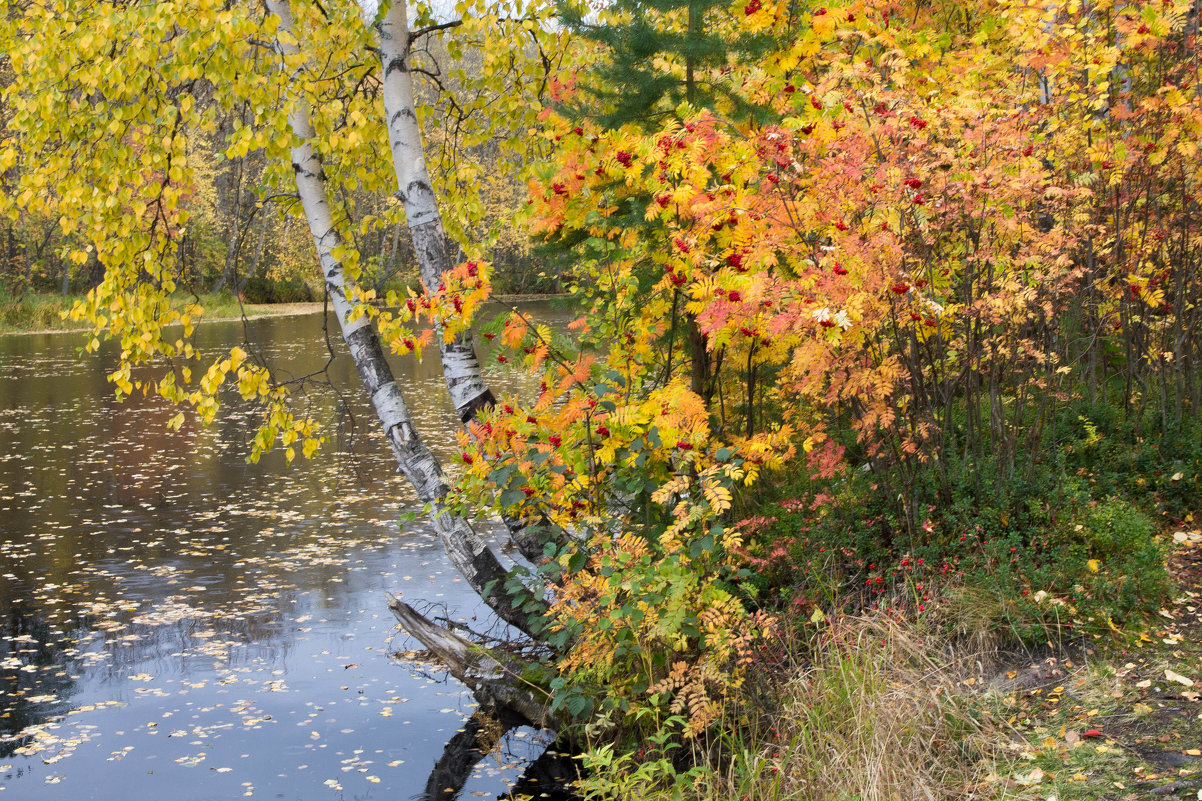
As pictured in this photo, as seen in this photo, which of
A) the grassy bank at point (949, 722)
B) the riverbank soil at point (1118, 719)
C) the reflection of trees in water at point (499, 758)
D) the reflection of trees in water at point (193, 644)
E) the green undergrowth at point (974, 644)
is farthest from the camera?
the reflection of trees in water at point (193, 644)

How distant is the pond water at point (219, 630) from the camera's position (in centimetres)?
506

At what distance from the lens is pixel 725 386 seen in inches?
267

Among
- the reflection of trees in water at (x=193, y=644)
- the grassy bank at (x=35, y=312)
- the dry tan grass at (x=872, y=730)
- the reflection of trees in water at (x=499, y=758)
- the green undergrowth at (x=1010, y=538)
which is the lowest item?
the reflection of trees in water at (x=499, y=758)

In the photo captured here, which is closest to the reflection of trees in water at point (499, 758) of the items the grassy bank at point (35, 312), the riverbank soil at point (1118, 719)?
the riverbank soil at point (1118, 719)

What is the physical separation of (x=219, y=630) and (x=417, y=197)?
3.35 metres

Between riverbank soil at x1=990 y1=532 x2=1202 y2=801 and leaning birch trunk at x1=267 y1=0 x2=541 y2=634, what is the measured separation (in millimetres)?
2661

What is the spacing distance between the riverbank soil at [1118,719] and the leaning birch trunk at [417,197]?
2571mm

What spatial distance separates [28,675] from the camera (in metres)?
6.01

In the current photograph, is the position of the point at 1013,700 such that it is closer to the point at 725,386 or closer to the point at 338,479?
the point at 725,386

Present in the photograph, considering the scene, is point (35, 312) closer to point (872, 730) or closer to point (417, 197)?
point (417, 197)

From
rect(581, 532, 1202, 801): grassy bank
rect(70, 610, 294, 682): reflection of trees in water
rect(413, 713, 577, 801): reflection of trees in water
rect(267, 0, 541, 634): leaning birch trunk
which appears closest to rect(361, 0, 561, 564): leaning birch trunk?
rect(267, 0, 541, 634): leaning birch trunk

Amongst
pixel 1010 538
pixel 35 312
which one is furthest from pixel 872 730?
pixel 35 312

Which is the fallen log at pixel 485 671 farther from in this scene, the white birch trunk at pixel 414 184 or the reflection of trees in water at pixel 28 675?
the reflection of trees in water at pixel 28 675

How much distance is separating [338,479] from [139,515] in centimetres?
220
